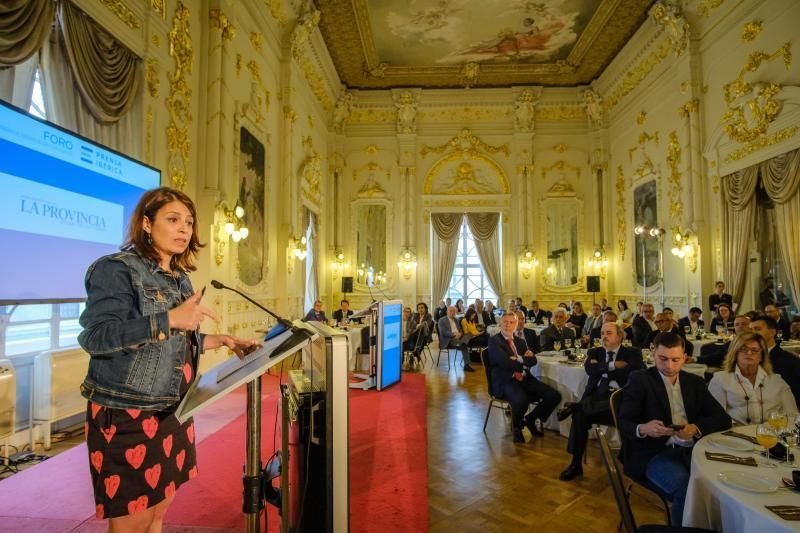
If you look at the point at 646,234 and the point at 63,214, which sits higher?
the point at 646,234

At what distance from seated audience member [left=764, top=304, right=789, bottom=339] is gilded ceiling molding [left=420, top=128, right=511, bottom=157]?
8199 millimetres

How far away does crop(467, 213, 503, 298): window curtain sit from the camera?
13.7m

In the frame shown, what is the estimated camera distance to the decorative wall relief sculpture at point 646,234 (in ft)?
35.3

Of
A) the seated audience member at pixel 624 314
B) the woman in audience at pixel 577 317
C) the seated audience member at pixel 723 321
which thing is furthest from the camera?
the woman in audience at pixel 577 317

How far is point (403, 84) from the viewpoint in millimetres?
13344

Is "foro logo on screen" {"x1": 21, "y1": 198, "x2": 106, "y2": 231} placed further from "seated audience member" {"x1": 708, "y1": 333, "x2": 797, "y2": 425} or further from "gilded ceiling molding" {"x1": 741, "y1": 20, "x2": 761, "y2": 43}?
"gilded ceiling molding" {"x1": 741, "y1": 20, "x2": 761, "y2": 43}

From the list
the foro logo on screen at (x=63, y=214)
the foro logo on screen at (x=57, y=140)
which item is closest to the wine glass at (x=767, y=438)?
the foro logo on screen at (x=63, y=214)

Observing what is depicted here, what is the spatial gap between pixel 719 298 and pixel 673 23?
5.43 meters

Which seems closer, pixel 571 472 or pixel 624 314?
pixel 571 472

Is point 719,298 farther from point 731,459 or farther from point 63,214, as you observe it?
point 63,214

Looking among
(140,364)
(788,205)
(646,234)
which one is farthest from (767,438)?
(646,234)

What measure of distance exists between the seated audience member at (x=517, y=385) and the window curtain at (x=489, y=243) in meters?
8.93

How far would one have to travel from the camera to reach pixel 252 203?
7.66 meters

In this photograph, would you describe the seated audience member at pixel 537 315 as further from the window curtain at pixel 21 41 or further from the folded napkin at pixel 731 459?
the window curtain at pixel 21 41
